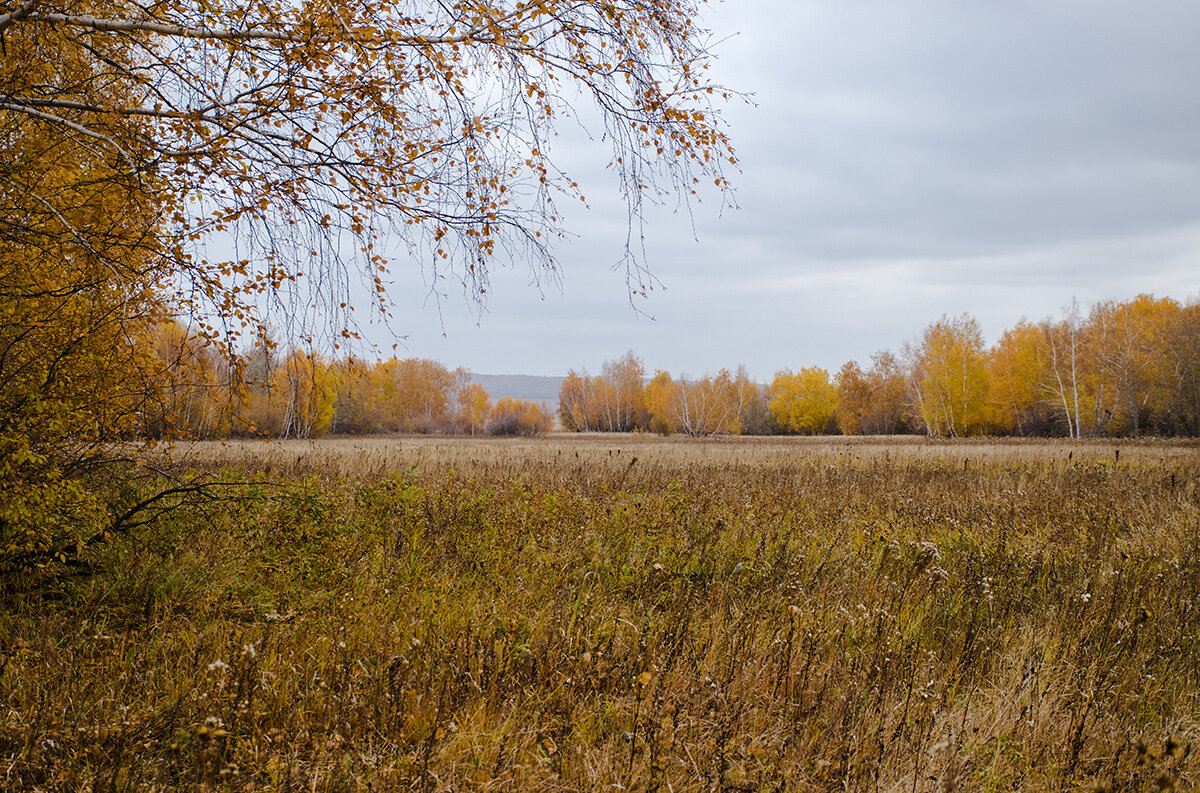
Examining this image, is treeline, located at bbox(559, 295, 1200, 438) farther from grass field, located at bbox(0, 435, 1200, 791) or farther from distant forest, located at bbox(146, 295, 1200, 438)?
grass field, located at bbox(0, 435, 1200, 791)

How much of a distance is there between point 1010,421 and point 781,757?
223ft

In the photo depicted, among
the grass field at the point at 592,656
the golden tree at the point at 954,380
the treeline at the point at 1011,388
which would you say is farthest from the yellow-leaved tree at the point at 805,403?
the grass field at the point at 592,656

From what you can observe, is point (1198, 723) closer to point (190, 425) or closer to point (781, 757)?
point (781, 757)

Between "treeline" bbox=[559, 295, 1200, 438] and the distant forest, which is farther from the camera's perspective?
"treeline" bbox=[559, 295, 1200, 438]

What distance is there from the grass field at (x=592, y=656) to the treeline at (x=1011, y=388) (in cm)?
4830

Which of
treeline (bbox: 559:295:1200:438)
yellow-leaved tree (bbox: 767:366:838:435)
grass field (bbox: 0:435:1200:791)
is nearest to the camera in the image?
grass field (bbox: 0:435:1200:791)

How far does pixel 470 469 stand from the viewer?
41.1 feet

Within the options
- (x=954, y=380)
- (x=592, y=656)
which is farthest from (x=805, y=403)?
(x=592, y=656)

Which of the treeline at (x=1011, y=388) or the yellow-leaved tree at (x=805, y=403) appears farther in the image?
the yellow-leaved tree at (x=805, y=403)

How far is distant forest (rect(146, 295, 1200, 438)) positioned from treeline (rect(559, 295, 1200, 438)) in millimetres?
151

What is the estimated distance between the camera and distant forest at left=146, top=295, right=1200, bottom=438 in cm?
445

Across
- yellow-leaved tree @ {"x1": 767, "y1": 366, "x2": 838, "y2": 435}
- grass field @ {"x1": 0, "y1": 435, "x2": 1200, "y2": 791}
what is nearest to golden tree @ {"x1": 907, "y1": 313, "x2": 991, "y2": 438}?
yellow-leaved tree @ {"x1": 767, "y1": 366, "x2": 838, "y2": 435}

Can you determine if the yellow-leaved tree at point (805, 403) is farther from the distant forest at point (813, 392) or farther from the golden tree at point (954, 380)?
the golden tree at point (954, 380)

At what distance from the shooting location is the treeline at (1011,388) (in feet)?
148
